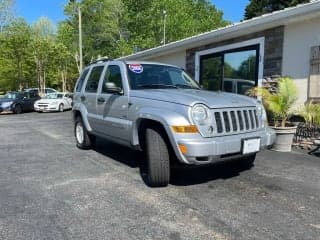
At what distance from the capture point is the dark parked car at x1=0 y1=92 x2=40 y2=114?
2359 centimetres

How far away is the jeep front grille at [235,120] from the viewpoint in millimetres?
4891

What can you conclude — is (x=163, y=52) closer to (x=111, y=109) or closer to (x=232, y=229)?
(x=111, y=109)

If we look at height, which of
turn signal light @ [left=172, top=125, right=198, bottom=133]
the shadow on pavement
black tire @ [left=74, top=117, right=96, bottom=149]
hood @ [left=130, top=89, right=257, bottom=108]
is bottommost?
the shadow on pavement

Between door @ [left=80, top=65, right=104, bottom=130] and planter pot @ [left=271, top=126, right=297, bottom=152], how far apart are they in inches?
148

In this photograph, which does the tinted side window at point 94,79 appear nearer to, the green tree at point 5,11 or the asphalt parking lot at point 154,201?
the asphalt parking lot at point 154,201

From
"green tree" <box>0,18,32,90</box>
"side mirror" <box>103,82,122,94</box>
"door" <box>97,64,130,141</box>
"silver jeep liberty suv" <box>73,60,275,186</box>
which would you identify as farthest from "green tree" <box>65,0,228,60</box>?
"side mirror" <box>103,82,122,94</box>

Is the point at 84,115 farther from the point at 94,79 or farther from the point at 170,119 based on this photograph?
the point at 170,119

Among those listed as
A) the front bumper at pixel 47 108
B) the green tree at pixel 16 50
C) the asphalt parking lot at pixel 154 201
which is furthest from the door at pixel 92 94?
the green tree at pixel 16 50

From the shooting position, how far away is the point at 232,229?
3799 millimetres

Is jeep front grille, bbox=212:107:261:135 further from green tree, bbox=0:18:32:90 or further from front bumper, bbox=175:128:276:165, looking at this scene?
green tree, bbox=0:18:32:90

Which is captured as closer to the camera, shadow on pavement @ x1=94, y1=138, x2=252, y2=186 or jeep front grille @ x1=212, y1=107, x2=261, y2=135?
jeep front grille @ x1=212, y1=107, x2=261, y2=135

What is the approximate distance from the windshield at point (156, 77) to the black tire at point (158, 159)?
3.91 feet

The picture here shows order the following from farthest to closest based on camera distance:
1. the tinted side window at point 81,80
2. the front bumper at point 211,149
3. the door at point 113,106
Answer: the tinted side window at point 81,80, the door at point 113,106, the front bumper at point 211,149

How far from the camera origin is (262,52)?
1009 cm
